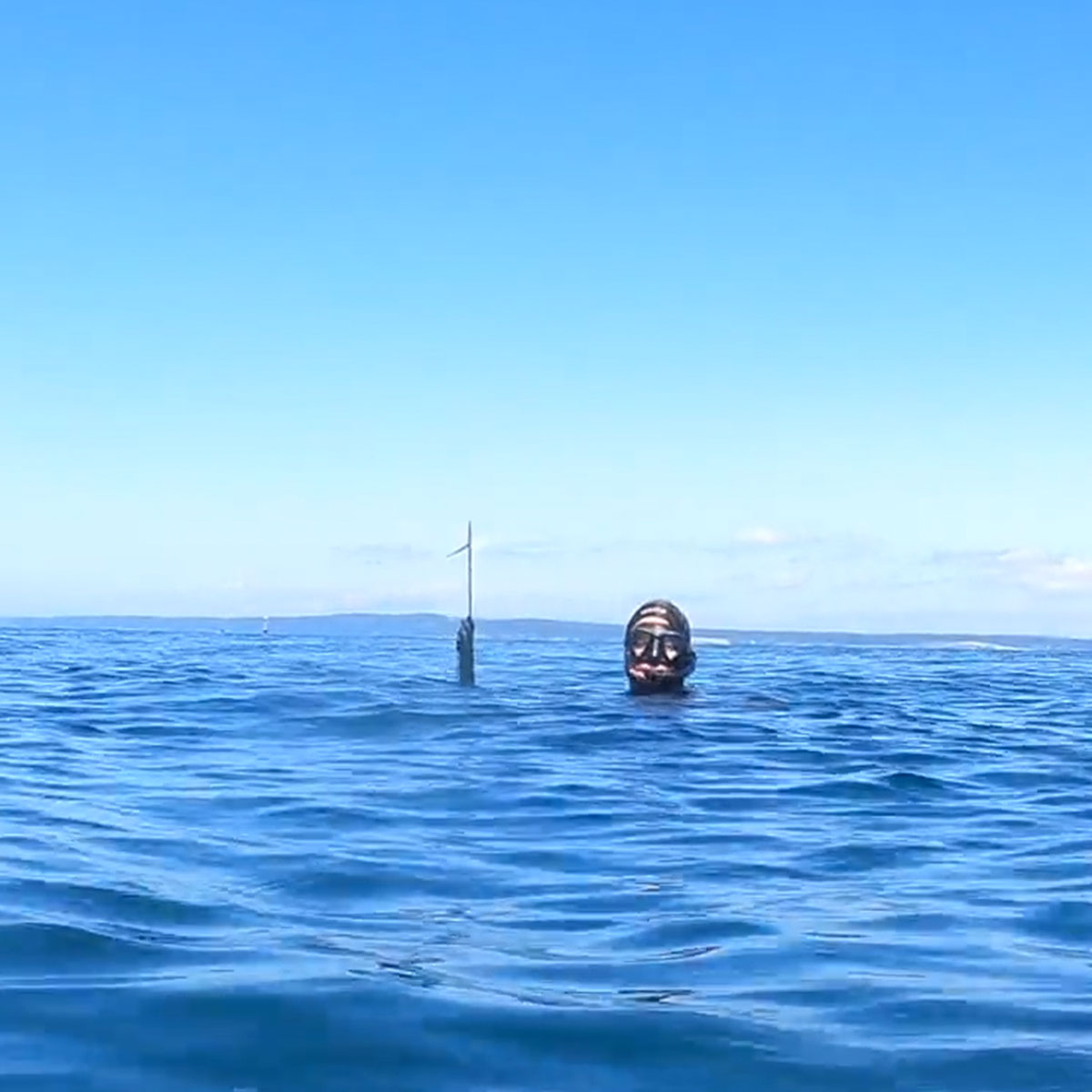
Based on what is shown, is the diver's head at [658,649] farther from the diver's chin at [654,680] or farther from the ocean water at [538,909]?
the ocean water at [538,909]

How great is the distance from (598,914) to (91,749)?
8.98 meters

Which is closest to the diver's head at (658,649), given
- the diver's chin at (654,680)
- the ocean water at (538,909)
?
the diver's chin at (654,680)

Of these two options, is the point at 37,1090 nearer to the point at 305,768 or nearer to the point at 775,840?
the point at 775,840

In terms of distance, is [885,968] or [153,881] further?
[153,881]

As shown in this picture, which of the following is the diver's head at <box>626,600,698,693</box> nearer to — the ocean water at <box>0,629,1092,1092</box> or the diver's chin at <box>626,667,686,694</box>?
the diver's chin at <box>626,667,686,694</box>

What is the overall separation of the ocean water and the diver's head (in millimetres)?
3603

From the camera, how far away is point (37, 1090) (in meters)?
5.88

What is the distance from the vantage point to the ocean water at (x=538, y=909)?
6.43 m

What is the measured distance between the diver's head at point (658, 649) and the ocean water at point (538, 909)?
3603 mm

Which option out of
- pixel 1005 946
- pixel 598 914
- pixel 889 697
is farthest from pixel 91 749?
pixel 889 697

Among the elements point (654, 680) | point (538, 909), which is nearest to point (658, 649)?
point (654, 680)

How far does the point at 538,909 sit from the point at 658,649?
568 inches

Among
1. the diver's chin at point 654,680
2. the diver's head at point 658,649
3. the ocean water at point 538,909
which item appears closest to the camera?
the ocean water at point 538,909

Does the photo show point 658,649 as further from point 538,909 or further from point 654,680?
point 538,909
